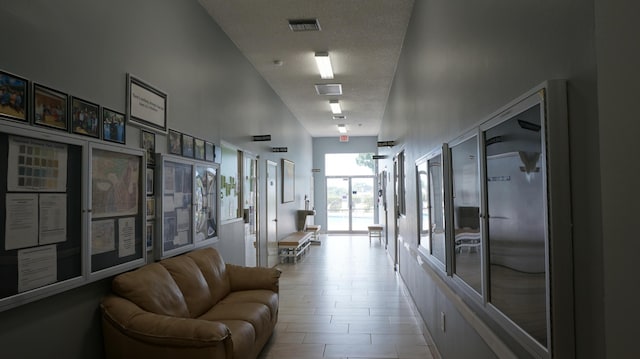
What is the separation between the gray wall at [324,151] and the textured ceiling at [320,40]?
626cm

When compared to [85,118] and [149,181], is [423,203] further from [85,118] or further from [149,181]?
[85,118]

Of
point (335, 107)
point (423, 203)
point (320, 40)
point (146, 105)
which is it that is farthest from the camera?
point (335, 107)

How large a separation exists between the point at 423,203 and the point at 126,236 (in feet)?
9.39

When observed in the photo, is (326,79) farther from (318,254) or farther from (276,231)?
(318,254)

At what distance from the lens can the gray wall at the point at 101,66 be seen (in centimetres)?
207

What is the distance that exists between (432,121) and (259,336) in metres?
2.52

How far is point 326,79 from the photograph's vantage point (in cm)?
747

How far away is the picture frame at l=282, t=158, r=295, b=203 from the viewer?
938 cm

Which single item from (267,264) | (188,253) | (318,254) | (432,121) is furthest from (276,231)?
(432,121)

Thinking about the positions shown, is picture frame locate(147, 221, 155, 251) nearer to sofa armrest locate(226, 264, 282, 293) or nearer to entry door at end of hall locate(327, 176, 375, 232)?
sofa armrest locate(226, 264, 282, 293)

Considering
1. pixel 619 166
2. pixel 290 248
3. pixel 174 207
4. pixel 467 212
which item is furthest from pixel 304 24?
pixel 290 248

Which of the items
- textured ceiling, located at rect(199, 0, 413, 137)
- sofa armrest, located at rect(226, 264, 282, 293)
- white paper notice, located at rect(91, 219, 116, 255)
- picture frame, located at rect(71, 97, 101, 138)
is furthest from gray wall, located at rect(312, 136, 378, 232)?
picture frame, located at rect(71, 97, 101, 138)

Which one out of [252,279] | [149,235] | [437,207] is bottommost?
[252,279]

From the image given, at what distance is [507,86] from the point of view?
5.88 feet
